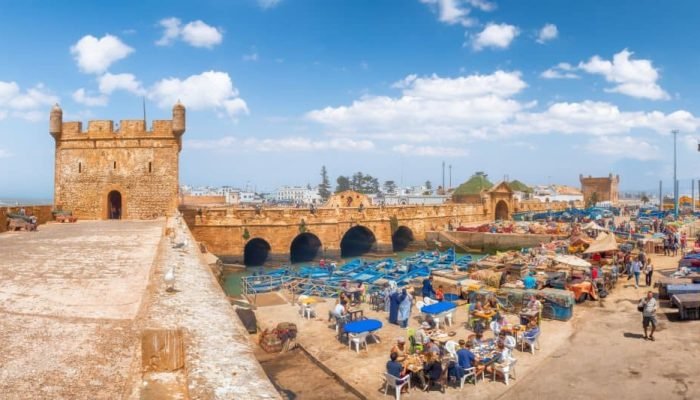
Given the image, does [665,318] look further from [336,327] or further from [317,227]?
[317,227]

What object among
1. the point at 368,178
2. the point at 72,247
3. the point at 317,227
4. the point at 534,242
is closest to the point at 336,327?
the point at 72,247

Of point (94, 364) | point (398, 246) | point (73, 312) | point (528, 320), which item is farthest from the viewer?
point (398, 246)

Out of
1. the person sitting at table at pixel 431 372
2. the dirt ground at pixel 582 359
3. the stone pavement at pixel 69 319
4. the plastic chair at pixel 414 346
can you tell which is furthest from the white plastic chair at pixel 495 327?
the stone pavement at pixel 69 319

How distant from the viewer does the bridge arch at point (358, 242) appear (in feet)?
126

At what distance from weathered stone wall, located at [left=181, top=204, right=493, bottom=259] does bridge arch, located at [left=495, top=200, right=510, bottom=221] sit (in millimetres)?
12109

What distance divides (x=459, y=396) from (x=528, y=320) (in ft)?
14.9

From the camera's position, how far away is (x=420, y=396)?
9.45m

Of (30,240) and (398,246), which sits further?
(398,246)

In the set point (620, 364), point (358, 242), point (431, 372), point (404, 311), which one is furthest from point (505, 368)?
point (358, 242)

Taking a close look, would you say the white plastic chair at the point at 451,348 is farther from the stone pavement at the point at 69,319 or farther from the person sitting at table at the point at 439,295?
the stone pavement at the point at 69,319

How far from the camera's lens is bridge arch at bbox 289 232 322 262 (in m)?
35.9

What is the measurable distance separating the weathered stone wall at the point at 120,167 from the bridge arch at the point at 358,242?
14.7m

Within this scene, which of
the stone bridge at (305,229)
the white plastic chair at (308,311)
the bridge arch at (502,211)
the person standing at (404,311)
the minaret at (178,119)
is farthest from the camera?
the bridge arch at (502,211)

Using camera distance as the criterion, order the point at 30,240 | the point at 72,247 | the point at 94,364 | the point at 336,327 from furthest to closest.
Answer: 1. the point at 30,240
2. the point at 72,247
3. the point at 336,327
4. the point at 94,364
